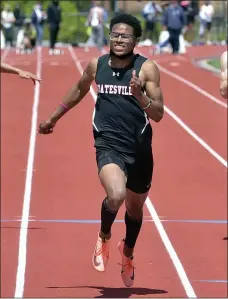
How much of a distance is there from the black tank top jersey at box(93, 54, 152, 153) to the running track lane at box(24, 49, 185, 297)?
6.49ft

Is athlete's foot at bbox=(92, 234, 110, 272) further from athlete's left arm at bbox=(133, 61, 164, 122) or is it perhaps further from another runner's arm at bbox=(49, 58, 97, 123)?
athlete's left arm at bbox=(133, 61, 164, 122)

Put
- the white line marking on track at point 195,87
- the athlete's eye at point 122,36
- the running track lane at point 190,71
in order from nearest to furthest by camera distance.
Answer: the athlete's eye at point 122,36
the white line marking on track at point 195,87
the running track lane at point 190,71

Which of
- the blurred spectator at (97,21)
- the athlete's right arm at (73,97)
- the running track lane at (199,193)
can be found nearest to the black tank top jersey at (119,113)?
the athlete's right arm at (73,97)

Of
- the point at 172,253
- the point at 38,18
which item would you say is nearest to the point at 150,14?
the point at 38,18

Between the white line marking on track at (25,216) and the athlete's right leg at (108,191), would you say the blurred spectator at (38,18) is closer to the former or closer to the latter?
the white line marking on track at (25,216)

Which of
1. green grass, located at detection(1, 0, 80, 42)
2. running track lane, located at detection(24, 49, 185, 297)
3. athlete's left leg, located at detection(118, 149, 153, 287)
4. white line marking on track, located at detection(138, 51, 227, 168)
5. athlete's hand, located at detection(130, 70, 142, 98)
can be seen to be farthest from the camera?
green grass, located at detection(1, 0, 80, 42)

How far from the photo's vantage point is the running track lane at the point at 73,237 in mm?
12016

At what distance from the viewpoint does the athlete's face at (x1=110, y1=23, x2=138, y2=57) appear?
31.2ft

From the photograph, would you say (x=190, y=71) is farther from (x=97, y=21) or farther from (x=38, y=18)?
(x=38, y=18)

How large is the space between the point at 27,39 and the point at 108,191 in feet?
117

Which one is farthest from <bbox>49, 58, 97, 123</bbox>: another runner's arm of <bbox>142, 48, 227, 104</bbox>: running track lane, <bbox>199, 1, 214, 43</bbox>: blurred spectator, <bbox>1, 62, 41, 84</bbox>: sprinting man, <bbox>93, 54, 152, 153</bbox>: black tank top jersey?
<bbox>199, 1, 214, 43</bbox>: blurred spectator

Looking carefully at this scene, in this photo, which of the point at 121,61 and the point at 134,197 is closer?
the point at 121,61

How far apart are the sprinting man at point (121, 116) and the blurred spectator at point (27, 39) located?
114ft

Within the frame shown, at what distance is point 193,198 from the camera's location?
1800 centimetres
